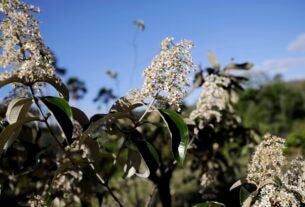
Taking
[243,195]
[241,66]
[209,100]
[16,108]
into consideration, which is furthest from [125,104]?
[241,66]

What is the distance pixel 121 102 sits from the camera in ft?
4.97

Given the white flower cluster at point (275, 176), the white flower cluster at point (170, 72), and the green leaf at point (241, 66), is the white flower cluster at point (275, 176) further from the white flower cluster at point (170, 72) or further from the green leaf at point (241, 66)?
the green leaf at point (241, 66)

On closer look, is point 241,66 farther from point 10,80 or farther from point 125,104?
point 10,80

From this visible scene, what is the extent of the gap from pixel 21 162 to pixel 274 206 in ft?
5.00

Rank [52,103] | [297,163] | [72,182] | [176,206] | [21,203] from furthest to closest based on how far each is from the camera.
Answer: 1. [176,206]
2. [21,203]
3. [72,182]
4. [297,163]
5. [52,103]

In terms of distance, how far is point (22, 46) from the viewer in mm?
1324


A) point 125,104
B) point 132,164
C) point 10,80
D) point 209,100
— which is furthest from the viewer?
point 209,100

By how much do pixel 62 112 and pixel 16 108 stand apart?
16 centimetres

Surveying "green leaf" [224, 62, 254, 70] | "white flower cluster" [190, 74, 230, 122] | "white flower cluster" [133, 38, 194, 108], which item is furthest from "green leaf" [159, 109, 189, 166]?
"green leaf" [224, 62, 254, 70]

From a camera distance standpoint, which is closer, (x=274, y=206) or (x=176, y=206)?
(x=274, y=206)

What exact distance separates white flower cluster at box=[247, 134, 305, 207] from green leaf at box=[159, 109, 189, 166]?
0.86 ft

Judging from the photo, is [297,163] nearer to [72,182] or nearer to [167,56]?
[167,56]

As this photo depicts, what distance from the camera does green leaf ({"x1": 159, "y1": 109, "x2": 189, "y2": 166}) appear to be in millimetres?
1318

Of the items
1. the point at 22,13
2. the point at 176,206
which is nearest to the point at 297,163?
the point at 22,13
